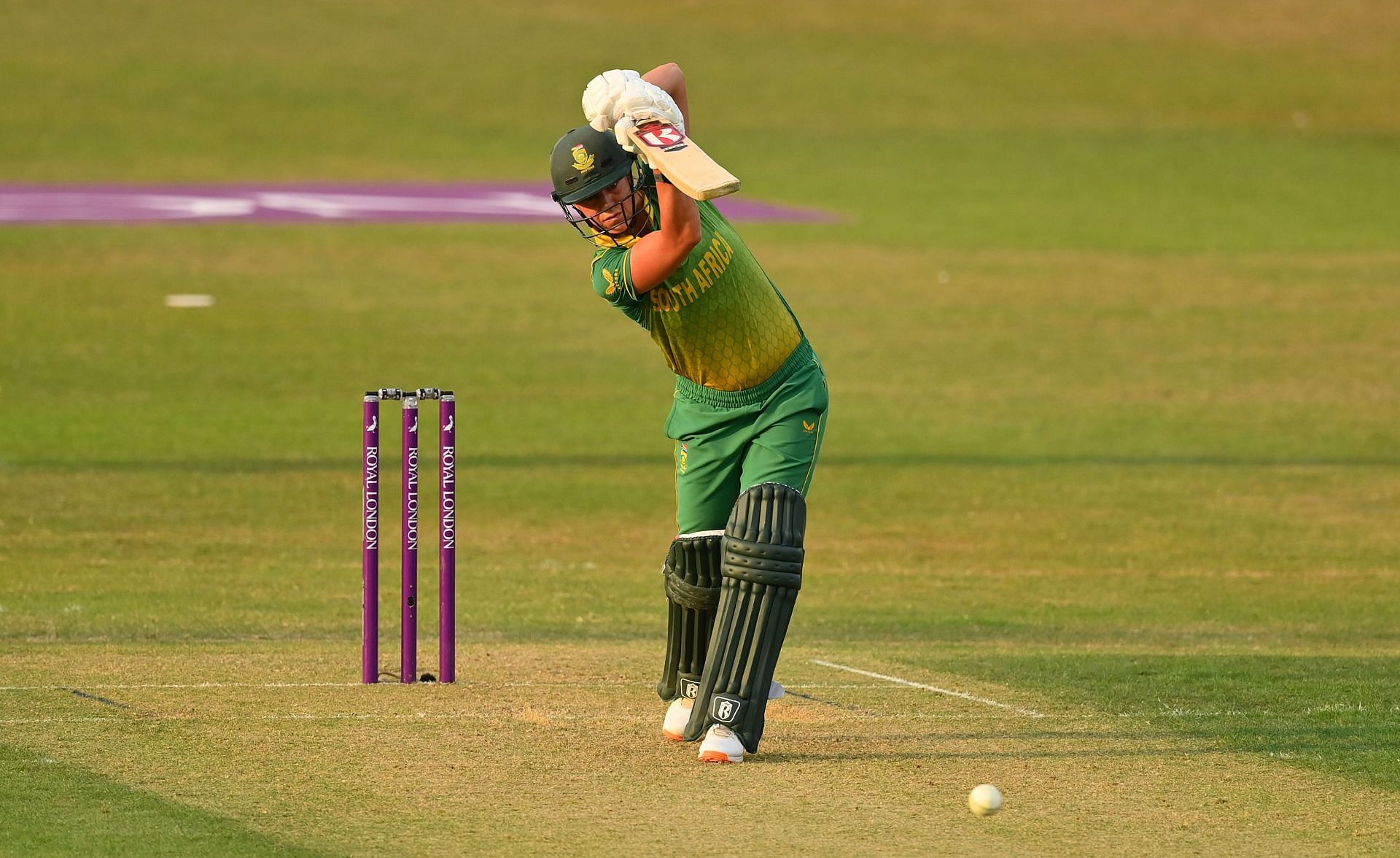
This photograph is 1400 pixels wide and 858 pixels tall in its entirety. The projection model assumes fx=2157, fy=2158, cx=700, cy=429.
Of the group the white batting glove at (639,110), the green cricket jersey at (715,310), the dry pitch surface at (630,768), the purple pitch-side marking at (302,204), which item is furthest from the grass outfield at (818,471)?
the white batting glove at (639,110)

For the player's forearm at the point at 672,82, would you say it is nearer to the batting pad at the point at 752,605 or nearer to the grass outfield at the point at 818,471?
the batting pad at the point at 752,605

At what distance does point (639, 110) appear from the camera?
6.34 m

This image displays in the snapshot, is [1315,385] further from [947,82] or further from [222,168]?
[947,82]

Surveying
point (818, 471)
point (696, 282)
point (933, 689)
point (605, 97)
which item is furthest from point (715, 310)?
point (818, 471)

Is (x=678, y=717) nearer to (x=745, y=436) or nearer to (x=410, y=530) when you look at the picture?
(x=745, y=436)

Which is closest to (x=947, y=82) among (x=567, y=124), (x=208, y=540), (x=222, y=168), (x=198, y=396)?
(x=567, y=124)

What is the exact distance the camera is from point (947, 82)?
38406 millimetres

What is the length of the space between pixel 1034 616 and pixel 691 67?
28.8 m

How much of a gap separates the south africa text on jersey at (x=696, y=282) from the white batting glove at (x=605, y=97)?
479mm

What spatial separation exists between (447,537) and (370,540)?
263mm

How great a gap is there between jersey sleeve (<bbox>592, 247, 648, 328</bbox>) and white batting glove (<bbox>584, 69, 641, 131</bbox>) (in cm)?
38

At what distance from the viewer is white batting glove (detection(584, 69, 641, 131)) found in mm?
6426

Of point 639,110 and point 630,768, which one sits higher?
point 639,110

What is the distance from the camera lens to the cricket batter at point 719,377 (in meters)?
6.38
